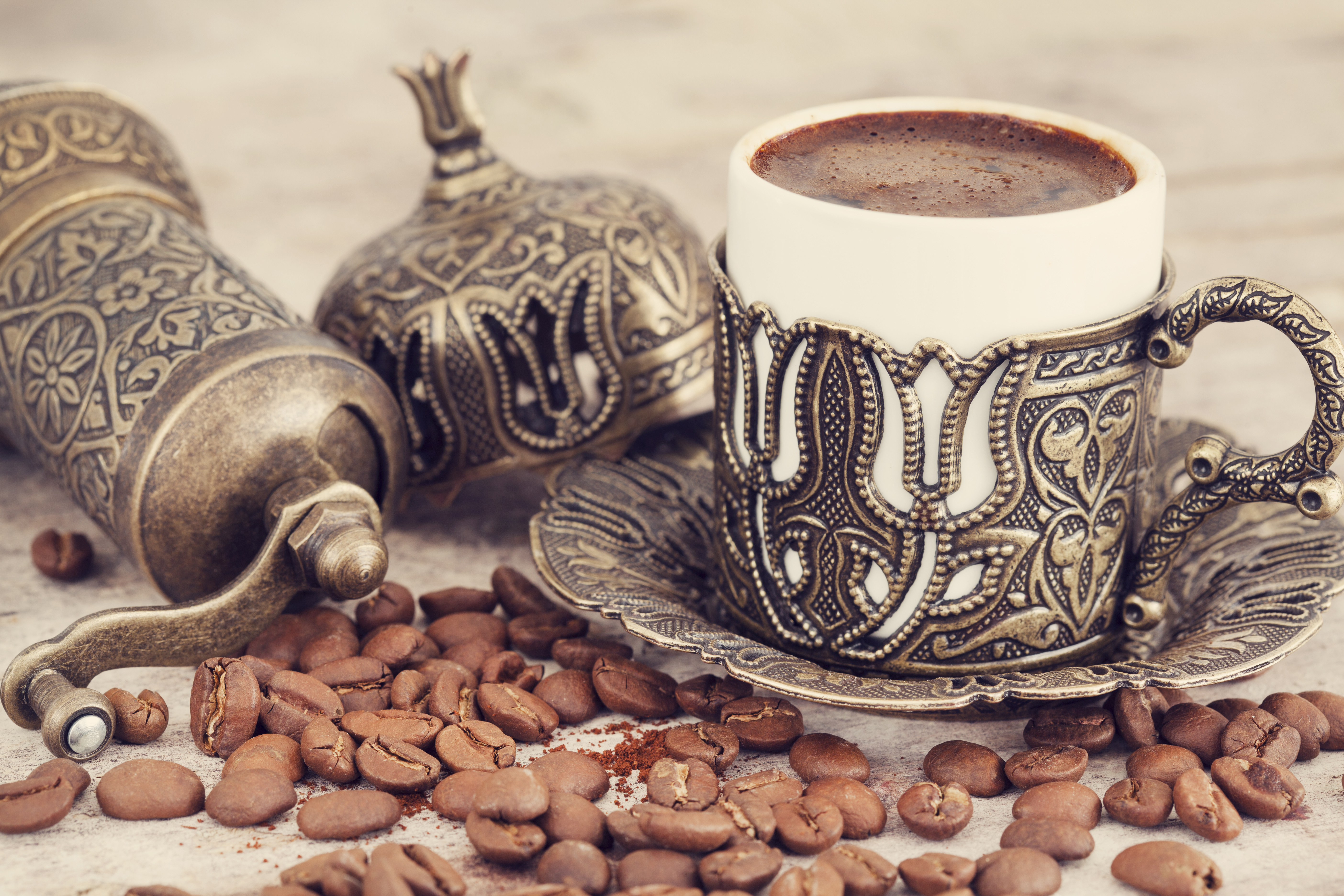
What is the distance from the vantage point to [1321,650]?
A: 1.16 metres

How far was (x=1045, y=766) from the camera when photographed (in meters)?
0.95

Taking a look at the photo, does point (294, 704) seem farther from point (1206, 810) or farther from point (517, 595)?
point (1206, 810)

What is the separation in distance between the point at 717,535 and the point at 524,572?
0.94 feet

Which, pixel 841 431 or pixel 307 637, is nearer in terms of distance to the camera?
pixel 841 431

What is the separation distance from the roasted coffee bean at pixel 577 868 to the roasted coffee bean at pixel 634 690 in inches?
Answer: 7.4

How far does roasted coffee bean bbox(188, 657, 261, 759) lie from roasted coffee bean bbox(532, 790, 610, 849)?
0.24 m

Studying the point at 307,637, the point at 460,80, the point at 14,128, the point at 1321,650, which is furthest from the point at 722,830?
the point at 14,128

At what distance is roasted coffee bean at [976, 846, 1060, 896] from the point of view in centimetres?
84

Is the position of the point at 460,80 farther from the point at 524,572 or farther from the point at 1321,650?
the point at 1321,650

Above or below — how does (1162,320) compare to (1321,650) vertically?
above

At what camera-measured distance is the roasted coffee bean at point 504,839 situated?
871 millimetres

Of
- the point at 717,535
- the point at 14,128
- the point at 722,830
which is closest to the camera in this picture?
the point at 722,830

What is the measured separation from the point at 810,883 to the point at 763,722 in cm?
19

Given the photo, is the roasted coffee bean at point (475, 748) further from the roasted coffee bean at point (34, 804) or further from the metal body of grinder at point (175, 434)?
the roasted coffee bean at point (34, 804)
